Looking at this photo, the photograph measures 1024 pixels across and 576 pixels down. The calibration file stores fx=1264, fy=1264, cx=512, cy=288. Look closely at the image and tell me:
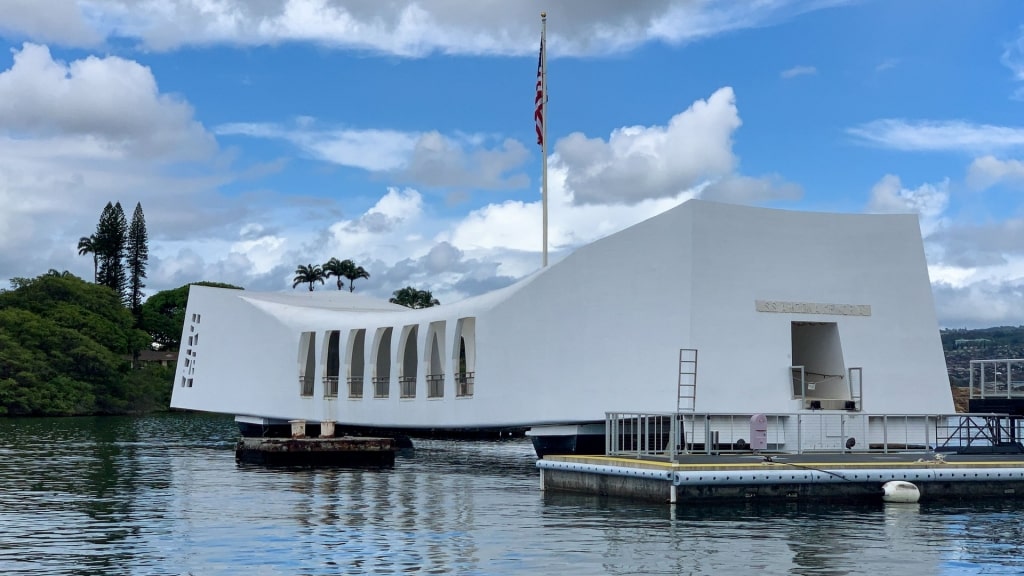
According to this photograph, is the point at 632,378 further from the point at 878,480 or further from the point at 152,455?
the point at 152,455

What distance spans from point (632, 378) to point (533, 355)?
2.97m

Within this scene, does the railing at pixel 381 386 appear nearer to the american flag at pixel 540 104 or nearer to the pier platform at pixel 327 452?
the pier platform at pixel 327 452

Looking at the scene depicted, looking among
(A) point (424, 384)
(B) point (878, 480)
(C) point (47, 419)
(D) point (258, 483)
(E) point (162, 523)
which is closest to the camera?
(E) point (162, 523)

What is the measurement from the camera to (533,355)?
32.3 m

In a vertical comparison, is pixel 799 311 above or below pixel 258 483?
above

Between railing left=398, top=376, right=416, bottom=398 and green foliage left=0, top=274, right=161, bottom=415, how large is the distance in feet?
155


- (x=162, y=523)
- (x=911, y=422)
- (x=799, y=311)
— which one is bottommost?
(x=162, y=523)

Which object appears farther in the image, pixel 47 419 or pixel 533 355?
pixel 47 419

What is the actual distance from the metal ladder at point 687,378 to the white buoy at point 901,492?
8.19 metres

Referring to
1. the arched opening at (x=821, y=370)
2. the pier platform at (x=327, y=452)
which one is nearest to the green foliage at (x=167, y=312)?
the pier platform at (x=327, y=452)

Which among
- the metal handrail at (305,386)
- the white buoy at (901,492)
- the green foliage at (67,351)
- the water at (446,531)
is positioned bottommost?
the water at (446,531)

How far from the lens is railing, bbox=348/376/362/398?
142ft

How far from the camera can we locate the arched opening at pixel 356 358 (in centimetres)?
4272

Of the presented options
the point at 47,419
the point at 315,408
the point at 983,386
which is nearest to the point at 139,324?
the point at 47,419
